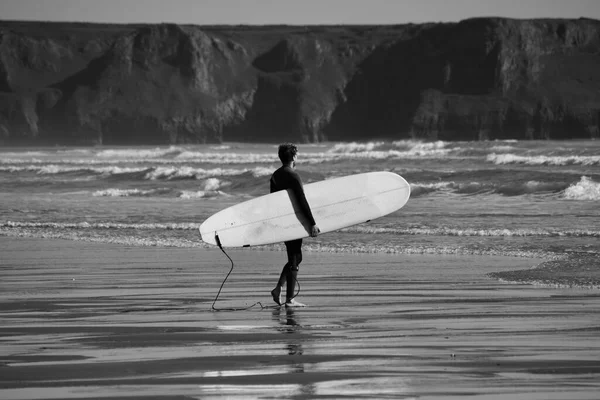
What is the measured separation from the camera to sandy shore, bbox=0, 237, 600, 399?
5.17m

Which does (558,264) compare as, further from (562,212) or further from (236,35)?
(236,35)

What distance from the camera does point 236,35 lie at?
543ft

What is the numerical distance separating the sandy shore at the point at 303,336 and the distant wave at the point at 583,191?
12.0 m

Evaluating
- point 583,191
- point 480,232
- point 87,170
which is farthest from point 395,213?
point 87,170

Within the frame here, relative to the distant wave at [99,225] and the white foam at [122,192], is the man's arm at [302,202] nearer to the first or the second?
the distant wave at [99,225]

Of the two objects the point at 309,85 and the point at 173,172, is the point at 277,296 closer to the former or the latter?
the point at 173,172

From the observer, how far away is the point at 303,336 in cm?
671

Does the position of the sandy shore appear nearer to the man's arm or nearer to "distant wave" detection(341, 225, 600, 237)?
the man's arm

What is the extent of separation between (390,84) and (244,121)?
2040cm

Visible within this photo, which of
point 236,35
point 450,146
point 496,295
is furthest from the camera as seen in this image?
point 236,35

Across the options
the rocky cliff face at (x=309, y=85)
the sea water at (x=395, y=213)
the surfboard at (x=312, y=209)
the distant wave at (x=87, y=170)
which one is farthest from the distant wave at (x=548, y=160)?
the rocky cliff face at (x=309, y=85)

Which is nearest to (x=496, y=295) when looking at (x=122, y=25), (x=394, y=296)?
(x=394, y=296)

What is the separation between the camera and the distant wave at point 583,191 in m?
22.5

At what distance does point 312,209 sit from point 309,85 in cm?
14131
